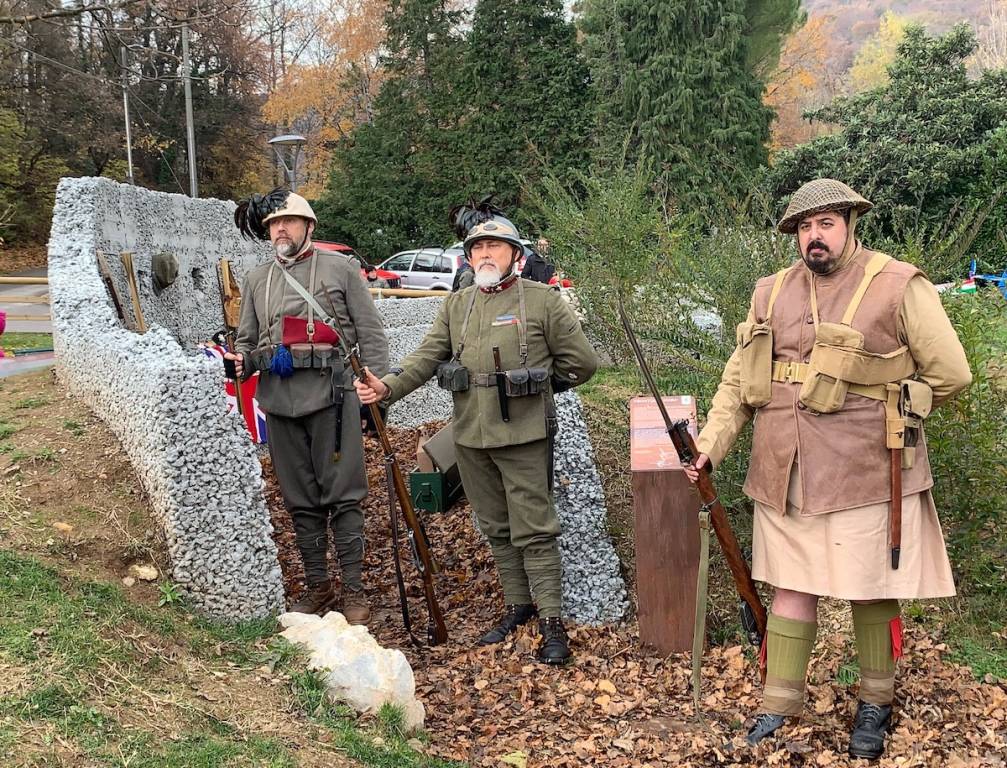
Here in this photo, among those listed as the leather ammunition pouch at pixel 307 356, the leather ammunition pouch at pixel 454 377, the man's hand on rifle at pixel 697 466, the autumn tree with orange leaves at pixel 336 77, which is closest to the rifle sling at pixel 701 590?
the man's hand on rifle at pixel 697 466

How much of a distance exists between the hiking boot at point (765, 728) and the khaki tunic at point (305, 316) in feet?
8.24

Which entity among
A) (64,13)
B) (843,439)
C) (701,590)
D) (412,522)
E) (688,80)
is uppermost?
(688,80)

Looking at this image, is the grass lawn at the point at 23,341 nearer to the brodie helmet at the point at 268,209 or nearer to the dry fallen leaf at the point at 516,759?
the brodie helmet at the point at 268,209

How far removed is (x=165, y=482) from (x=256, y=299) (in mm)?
1131

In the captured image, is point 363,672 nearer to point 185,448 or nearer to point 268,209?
point 185,448

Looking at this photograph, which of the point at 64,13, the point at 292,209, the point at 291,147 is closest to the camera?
the point at 292,209

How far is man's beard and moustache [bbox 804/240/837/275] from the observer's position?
3504 mm

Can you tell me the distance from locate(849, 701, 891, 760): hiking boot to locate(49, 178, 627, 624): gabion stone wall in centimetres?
166

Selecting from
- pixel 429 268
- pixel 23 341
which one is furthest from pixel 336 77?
pixel 23 341

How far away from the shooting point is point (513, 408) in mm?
4629

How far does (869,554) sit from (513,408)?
5.88 feet

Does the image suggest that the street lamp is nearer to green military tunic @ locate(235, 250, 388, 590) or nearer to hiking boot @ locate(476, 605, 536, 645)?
green military tunic @ locate(235, 250, 388, 590)

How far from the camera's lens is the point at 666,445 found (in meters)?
4.70

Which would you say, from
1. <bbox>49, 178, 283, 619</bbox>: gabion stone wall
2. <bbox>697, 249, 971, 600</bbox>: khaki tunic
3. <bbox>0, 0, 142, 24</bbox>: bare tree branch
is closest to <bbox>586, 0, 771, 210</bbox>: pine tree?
<bbox>0, 0, 142, 24</bbox>: bare tree branch
